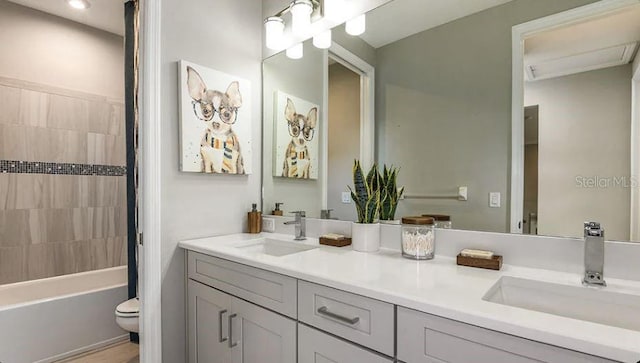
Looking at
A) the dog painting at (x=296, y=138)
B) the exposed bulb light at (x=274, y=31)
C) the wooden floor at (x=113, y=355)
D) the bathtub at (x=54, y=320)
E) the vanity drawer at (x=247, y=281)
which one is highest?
the exposed bulb light at (x=274, y=31)

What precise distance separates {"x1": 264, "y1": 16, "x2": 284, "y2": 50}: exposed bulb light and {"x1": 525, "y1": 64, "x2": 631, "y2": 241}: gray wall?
1.44m

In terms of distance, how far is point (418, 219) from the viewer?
127cm

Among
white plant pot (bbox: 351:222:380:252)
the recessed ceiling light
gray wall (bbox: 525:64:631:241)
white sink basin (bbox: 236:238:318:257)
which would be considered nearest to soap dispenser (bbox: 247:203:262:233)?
white sink basin (bbox: 236:238:318:257)

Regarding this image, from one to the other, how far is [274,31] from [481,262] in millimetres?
1747

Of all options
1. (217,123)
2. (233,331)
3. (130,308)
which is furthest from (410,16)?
(130,308)

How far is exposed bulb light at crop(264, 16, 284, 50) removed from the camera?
6.39 feet

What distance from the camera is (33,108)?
248 cm

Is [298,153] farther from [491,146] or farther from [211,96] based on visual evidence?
[491,146]

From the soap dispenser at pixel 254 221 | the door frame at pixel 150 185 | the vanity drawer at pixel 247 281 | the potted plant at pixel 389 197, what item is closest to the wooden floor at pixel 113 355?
the door frame at pixel 150 185

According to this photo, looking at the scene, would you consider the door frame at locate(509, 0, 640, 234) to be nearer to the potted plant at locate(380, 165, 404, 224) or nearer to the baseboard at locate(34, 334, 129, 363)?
the potted plant at locate(380, 165, 404, 224)

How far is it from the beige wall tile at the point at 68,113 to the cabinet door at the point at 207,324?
2051 millimetres

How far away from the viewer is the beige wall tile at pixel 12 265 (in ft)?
7.55

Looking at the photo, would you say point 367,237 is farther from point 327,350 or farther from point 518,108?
point 518,108

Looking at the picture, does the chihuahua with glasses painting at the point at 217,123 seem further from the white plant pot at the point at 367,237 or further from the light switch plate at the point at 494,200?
the light switch plate at the point at 494,200
